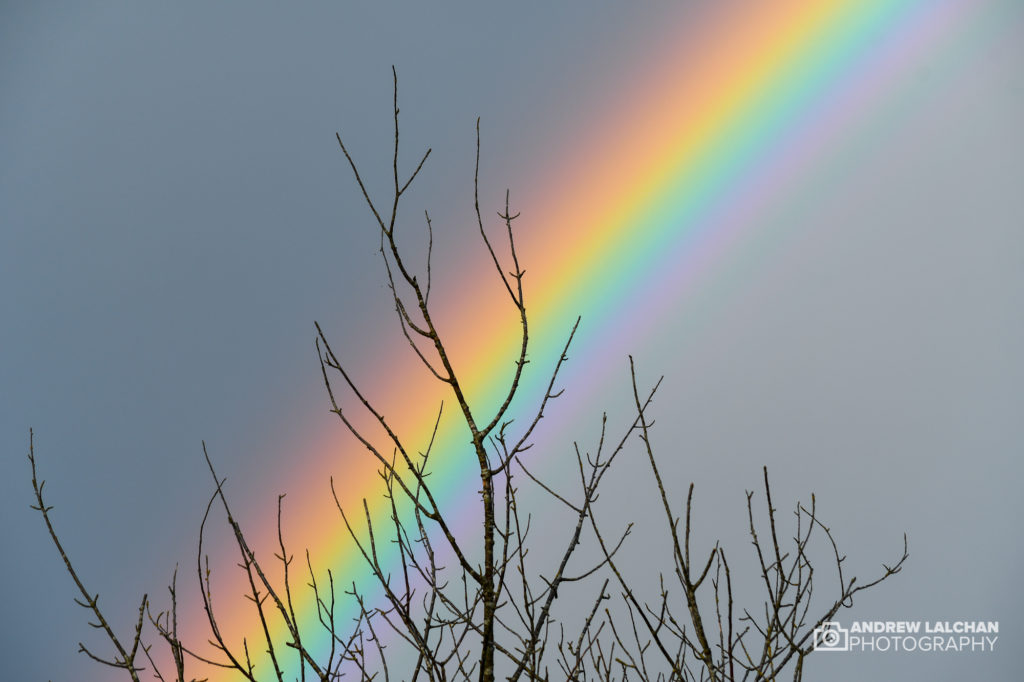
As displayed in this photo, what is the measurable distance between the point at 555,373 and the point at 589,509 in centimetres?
31

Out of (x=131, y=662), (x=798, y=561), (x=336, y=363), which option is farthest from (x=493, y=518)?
(x=798, y=561)

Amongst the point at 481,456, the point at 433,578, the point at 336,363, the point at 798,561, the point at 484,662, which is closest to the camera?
the point at 484,662

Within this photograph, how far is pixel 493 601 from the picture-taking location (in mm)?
1346

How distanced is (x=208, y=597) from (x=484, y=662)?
78 centimetres

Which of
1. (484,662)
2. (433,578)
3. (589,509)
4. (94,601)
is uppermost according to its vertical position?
(589,509)

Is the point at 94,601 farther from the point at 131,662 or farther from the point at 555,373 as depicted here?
the point at 555,373

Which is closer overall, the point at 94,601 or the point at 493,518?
the point at 493,518

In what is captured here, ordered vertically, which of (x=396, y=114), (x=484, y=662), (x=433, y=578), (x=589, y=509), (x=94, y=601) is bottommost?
(x=484, y=662)

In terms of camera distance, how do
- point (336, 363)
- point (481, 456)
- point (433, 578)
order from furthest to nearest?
point (433, 578), point (336, 363), point (481, 456)

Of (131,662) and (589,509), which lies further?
(589,509)

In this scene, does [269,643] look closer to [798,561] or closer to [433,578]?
[433,578]

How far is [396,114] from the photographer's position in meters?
1.70

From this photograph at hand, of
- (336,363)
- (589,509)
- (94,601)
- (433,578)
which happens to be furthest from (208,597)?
(589,509)

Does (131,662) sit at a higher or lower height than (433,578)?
lower
